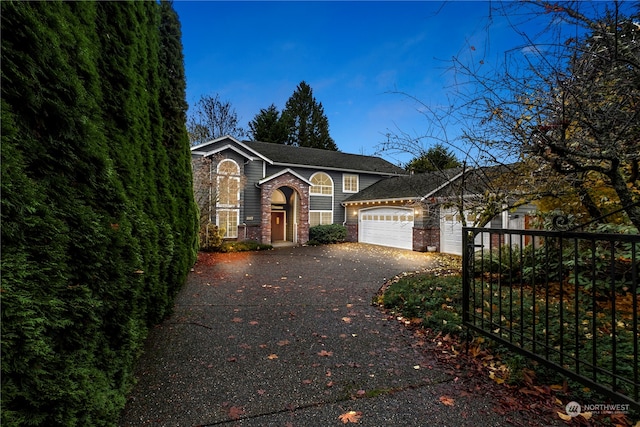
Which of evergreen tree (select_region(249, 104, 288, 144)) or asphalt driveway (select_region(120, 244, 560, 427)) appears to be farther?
evergreen tree (select_region(249, 104, 288, 144))

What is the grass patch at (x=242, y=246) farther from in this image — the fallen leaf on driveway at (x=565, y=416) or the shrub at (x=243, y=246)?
the fallen leaf on driveway at (x=565, y=416)

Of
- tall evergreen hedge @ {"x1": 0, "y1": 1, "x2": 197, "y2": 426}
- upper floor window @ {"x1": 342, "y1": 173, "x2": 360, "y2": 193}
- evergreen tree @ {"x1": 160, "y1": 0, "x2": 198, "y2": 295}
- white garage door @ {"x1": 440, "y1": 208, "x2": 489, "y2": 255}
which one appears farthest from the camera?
upper floor window @ {"x1": 342, "y1": 173, "x2": 360, "y2": 193}

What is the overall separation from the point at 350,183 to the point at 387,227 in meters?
4.58

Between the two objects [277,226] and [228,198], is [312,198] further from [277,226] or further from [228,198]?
[228,198]

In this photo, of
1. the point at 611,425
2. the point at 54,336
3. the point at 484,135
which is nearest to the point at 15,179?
the point at 54,336

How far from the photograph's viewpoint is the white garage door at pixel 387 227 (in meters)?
14.4

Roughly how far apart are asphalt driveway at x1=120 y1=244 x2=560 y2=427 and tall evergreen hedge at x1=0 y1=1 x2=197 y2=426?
1.74ft

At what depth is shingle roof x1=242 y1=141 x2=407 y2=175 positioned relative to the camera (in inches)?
688

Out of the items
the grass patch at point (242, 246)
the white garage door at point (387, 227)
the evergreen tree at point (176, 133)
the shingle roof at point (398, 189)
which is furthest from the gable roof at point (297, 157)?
the evergreen tree at point (176, 133)

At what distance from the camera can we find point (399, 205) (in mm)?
14656

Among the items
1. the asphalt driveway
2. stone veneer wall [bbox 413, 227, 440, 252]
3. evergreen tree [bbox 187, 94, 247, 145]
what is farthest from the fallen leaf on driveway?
evergreen tree [bbox 187, 94, 247, 145]

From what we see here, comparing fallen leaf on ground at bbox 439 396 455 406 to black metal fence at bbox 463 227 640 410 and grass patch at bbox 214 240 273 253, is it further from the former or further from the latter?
grass patch at bbox 214 240 273 253

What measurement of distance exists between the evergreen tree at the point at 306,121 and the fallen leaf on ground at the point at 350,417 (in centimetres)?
3217

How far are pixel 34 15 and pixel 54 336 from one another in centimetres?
195
